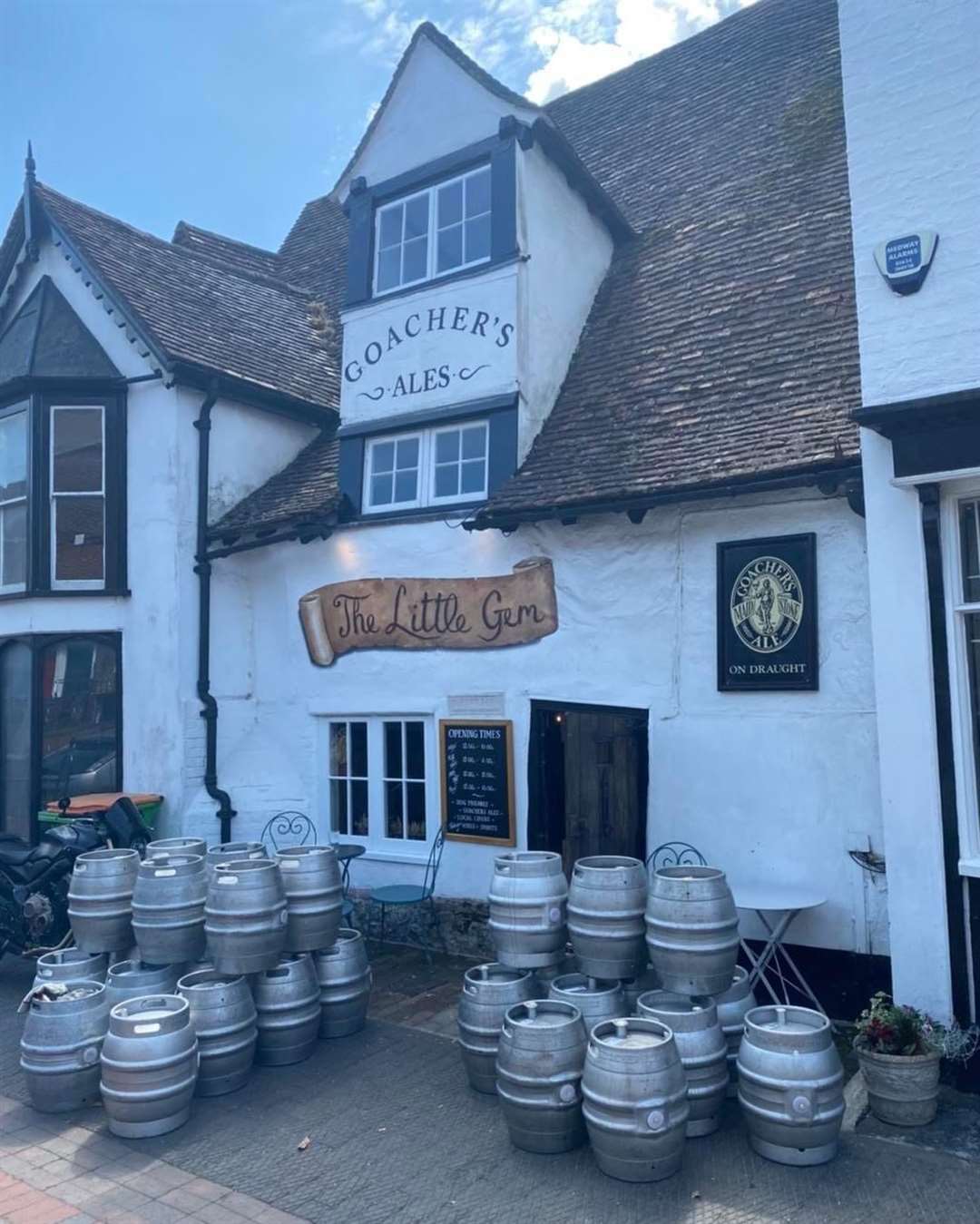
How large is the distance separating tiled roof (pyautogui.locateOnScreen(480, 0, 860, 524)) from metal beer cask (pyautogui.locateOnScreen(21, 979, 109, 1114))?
4.83 metres

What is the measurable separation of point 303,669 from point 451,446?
9.14 feet

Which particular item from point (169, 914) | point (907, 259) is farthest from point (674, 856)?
point (907, 259)

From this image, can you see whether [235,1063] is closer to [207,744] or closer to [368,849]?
[368,849]

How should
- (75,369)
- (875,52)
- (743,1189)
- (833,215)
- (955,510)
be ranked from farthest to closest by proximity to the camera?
(75,369)
(833,215)
(875,52)
(955,510)
(743,1189)

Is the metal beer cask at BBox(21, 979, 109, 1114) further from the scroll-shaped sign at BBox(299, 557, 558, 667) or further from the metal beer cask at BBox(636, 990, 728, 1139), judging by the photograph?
the scroll-shaped sign at BBox(299, 557, 558, 667)

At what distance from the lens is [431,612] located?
361 inches

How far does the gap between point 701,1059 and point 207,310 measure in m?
10.3

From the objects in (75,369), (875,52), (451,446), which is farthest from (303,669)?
(875,52)

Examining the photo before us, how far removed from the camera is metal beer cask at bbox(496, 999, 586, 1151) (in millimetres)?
5062

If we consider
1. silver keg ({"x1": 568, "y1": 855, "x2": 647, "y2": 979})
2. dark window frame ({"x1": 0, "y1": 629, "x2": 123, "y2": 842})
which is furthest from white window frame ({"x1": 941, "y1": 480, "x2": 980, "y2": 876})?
dark window frame ({"x1": 0, "y1": 629, "x2": 123, "y2": 842})

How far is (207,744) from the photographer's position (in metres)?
10.4

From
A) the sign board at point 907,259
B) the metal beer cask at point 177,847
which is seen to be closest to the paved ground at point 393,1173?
the metal beer cask at point 177,847

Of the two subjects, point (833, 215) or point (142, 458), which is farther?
point (142, 458)

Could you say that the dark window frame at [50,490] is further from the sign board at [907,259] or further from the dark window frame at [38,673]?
the sign board at [907,259]
